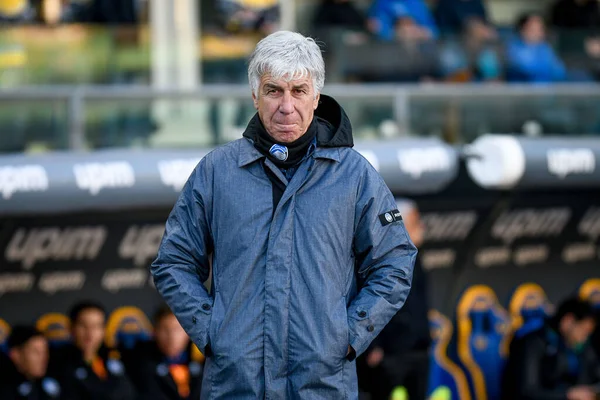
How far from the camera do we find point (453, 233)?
8602mm

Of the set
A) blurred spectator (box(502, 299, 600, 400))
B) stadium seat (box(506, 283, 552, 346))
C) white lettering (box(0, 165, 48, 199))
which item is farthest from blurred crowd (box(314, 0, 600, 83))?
white lettering (box(0, 165, 48, 199))

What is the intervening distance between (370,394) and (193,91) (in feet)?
6.88

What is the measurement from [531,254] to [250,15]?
2738 mm

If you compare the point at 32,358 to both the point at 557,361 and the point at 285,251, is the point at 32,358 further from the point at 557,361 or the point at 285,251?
the point at 285,251

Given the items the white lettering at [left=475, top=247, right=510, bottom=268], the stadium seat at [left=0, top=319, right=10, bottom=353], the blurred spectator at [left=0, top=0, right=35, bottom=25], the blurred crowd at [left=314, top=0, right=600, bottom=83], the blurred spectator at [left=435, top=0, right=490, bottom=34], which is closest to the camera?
the stadium seat at [left=0, top=319, right=10, bottom=353]

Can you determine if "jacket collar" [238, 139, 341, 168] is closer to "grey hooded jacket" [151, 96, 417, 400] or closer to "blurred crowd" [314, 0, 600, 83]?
"grey hooded jacket" [151, 96, 417, 400]

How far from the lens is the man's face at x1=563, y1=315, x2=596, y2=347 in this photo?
8.48m

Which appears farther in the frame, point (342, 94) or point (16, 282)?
point (342, 94)

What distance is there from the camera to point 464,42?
31.0ft

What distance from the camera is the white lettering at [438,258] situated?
28.3 ft

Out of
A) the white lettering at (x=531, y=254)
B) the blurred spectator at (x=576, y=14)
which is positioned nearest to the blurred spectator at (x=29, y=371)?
the white lettering at (x=531, y=254)

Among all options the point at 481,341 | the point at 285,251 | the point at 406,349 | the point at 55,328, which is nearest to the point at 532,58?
the point at 481,341

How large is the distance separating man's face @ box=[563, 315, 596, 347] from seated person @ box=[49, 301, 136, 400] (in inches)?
120

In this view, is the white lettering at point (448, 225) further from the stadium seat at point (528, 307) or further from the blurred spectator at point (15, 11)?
the blurred spectator at point (15, 11)
